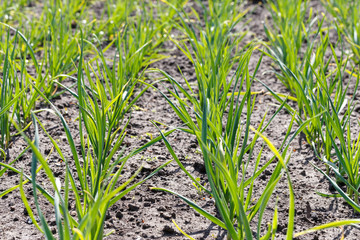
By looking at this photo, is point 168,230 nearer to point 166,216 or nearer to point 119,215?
point 166,216

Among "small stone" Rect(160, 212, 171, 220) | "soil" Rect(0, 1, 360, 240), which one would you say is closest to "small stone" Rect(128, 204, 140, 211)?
"soil" Rect(0, 1, 360, 240)

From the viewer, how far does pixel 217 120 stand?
5.42 feet

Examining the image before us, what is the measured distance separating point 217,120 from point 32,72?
1.48m

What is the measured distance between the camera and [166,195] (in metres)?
1.78

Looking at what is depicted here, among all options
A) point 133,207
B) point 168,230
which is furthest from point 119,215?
point 168,230

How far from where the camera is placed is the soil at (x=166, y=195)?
5.16 ft

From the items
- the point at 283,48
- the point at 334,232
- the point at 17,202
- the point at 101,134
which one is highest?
the point at 283,48

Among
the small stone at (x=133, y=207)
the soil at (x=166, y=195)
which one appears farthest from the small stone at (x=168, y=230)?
the small stone at (x=133, y=207)

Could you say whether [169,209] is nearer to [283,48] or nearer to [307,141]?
[307,141]

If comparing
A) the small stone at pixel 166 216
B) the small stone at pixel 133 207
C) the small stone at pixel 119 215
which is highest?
the small stone at pixel 166 216

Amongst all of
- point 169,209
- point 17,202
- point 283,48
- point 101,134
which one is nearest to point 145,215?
point 169,209

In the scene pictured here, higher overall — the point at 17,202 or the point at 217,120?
the point at 217,120

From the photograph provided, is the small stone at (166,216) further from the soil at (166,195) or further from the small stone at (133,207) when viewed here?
the small stone at (133,207)

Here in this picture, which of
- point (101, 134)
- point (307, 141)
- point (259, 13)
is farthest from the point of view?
point (259, 13)
